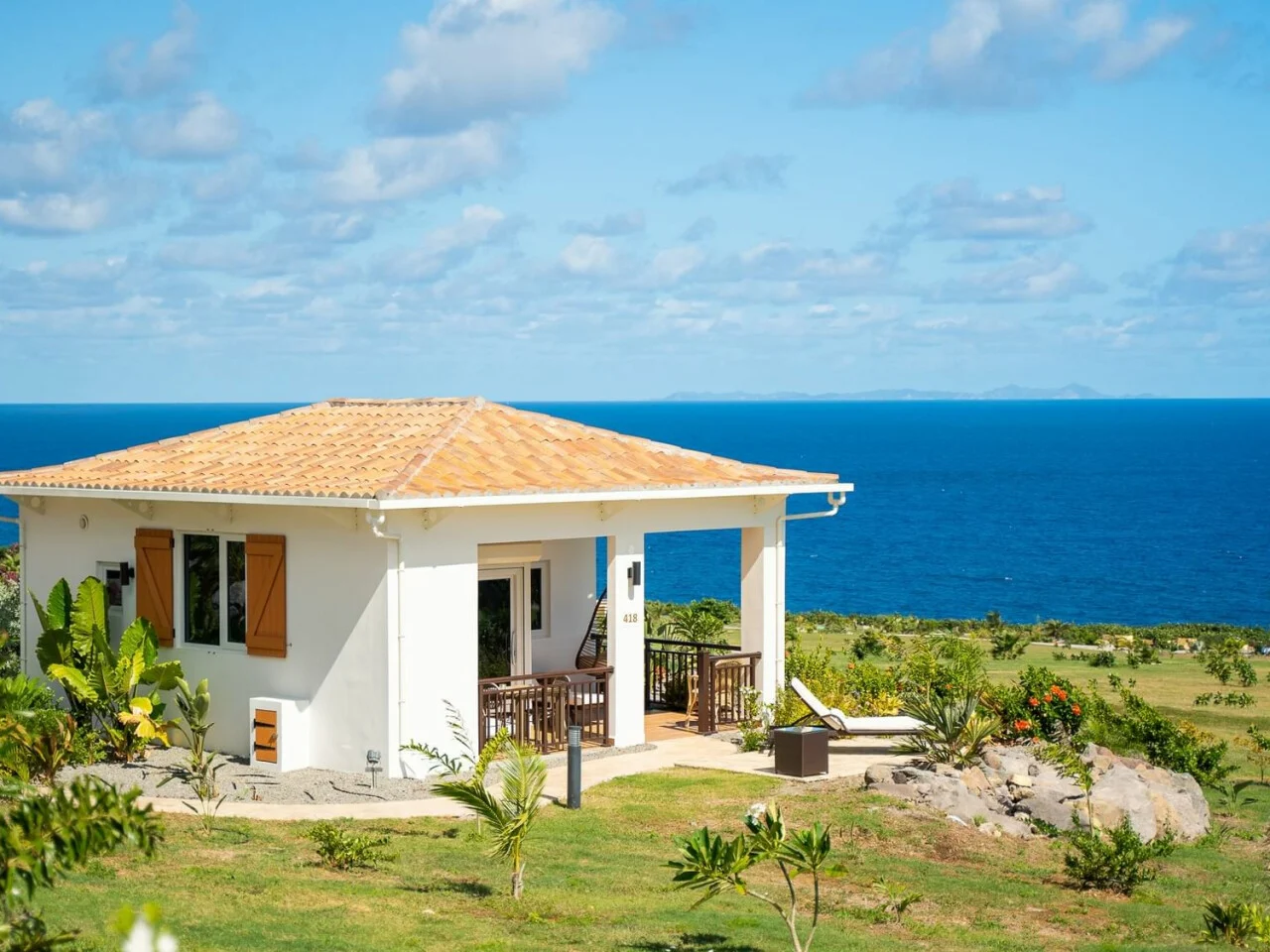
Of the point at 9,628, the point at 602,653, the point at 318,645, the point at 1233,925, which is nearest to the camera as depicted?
the point at 1233,925

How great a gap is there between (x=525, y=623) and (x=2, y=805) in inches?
298

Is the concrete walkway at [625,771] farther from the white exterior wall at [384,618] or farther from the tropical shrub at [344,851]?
the tropical shrub at [344,851]

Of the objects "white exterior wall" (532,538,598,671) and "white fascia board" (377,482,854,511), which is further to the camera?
"white exterior wall" (532,538,598,671)

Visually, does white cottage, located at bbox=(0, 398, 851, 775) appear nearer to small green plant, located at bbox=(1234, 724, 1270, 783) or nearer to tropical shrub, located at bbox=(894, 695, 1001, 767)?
tropical shrub, located at bbox=(894, 695, 1001, 767)

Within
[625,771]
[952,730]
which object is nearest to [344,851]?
[625,771]

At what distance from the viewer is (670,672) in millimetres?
22078

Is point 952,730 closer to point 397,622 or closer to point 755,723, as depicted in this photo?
point 755,723

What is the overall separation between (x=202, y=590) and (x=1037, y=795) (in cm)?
893

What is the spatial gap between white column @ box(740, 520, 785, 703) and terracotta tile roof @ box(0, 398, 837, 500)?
0.83 meters

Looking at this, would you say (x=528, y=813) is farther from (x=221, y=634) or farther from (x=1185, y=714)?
(x=1185, y=714)

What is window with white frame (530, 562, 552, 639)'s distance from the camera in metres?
21.1

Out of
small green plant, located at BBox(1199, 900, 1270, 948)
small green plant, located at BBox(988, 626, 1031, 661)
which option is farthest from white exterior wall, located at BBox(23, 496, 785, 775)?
small green plant, located at BBox(988, 626, 1031, 661)

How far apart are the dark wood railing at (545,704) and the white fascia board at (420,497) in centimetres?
191

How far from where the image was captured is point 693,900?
38.9 ft
